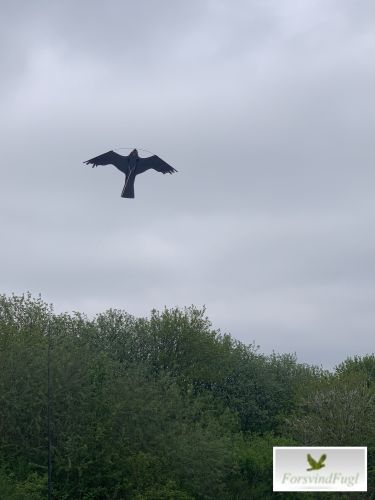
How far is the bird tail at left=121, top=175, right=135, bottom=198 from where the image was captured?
132ft

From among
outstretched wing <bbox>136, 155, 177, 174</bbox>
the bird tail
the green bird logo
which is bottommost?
the green bird logo

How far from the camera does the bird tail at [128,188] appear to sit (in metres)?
40.2

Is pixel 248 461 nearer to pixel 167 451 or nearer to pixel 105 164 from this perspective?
pixel 167 451

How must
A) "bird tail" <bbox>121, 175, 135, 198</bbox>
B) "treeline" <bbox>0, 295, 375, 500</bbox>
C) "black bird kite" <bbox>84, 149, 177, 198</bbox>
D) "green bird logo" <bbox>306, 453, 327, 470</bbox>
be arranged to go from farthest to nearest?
"treeline" <bbox>0, 295, 375, 500</bbox> < "black bird kite" <bbox>84, 149, 177, 198</bbox> < "bird tail" <bbox>121, 175, 135, 198</bbox> < "green bird logo" <bbox>306, 453, 327, 470</bbox>

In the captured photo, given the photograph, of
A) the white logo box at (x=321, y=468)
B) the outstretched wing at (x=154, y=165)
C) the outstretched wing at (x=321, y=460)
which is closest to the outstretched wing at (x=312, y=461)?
the white logo box at (x=321, y=468)

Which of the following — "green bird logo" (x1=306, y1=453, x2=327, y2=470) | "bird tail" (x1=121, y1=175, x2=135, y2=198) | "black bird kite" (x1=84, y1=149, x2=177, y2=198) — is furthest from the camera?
"black bird kite" (x1=84, y1=149, x2=177, y2=198)

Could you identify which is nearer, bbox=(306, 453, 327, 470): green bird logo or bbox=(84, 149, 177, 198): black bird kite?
bbox=(306, 453, 327, 470): green bird logo

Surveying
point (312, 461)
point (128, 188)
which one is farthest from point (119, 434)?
point (312, 461)

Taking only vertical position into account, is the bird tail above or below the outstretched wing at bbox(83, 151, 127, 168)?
below

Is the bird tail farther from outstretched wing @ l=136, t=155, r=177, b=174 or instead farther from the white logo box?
the white logo box

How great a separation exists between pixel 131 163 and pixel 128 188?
139 centimetres

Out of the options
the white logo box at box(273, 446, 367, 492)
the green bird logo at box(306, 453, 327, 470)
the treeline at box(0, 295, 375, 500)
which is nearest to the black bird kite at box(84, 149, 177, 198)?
the treeline at box(0, 295, 375, 500)

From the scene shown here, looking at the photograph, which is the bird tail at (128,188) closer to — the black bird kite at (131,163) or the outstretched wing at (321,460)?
the black bird kite at (131,163)

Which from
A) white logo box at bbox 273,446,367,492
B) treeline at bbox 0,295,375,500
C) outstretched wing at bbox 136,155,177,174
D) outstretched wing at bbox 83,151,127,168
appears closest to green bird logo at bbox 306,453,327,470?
white logo box at bbox 273,446,367,492
